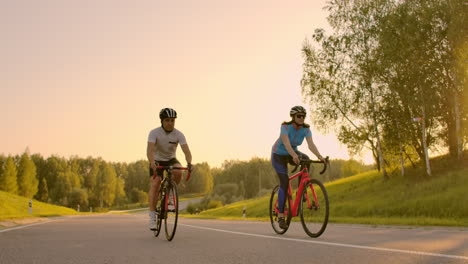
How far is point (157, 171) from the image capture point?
8.74 metres

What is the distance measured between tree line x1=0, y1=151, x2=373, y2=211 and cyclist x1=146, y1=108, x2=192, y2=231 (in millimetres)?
75012

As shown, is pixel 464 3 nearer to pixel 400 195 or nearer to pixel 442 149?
pixel 442 149

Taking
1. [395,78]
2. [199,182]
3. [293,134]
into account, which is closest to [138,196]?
[199,182]

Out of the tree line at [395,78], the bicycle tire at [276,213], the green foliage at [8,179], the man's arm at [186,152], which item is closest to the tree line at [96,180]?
the green foliage at [8,179]

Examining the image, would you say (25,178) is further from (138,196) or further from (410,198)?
(410,198)

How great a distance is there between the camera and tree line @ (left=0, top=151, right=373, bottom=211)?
110625 mm

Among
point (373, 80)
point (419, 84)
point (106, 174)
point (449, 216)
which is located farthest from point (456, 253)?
point (106, 174)

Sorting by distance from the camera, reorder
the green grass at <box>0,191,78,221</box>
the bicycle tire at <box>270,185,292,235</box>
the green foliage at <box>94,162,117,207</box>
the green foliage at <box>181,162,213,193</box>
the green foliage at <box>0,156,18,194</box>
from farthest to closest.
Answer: the green foliage at <box>181,162,213,193</box> < the green foliage at <box>94,162,117,207</box> < the green foliage at <box>0,156,18,194</box> < the green grass at <box>0,191,78,221</box> < the bicycle tire at <box>270,185,292,235</box>

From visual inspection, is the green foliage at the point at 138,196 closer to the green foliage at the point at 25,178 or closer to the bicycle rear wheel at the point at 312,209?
the green foliage at the point at 25,178

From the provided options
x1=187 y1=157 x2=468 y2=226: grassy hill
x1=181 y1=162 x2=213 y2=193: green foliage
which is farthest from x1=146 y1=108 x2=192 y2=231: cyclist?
x1=181 y1=162 x2=213 y2=193: green foliage

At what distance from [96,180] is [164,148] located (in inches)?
5442

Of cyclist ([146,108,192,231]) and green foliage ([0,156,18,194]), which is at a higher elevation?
green foliage ([0,156,18,194])

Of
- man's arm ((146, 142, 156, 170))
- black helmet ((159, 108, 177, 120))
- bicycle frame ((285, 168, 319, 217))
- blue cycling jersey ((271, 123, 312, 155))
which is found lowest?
bicycle frame ((285, 168, 319, 217))

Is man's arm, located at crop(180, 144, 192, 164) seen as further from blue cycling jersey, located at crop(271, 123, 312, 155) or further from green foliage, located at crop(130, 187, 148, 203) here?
green foliage, located at crop(130, 187, 148, 203)
